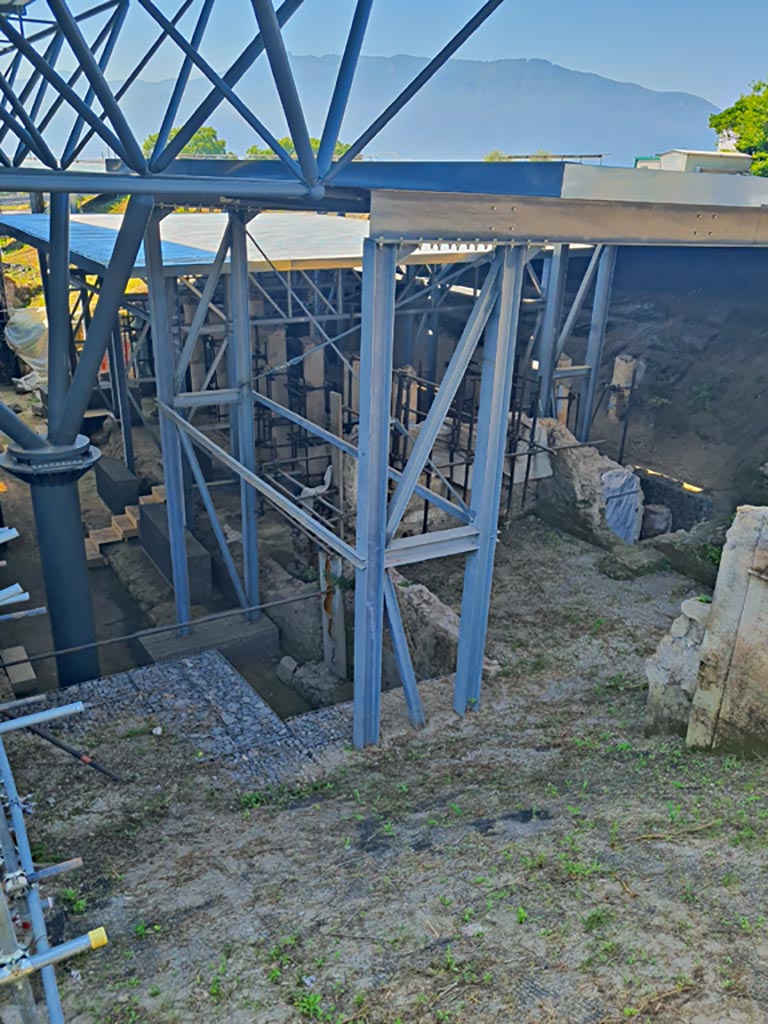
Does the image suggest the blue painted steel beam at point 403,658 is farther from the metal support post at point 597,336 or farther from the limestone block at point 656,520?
the metal support post at point 597,336

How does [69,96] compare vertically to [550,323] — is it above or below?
above

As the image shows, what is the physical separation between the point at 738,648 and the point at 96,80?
262 inches

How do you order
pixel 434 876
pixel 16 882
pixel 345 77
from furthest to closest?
pixel 345 77 < pixel 434 876 < pixel 16 882

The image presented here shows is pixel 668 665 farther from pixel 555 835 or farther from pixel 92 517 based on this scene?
pixel 92 517

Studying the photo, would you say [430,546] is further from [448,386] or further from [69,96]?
[69,96]

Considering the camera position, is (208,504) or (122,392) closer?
(208,504)

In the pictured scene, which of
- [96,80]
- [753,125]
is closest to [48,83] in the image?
[96,80]

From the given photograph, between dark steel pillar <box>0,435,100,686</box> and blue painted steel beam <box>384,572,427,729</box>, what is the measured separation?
13.2 ft

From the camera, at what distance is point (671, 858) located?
5.39 meters

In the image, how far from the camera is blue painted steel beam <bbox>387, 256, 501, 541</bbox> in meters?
6.72

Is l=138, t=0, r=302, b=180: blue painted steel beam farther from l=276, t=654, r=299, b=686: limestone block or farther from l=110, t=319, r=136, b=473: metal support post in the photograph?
l=110, t=319, r=136, b=473: metal support post

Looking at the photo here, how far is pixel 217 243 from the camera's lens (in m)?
14.6

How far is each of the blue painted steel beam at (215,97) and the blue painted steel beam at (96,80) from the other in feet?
1.69

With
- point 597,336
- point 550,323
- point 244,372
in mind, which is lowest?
point 597,336
